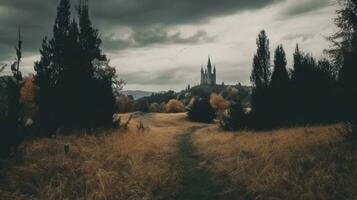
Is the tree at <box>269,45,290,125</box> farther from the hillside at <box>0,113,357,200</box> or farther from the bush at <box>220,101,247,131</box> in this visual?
the hillside at <box>0,113,357,200</box>

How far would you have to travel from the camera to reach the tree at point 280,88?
88.1 ft

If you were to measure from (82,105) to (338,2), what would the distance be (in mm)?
15843

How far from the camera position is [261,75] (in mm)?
33750

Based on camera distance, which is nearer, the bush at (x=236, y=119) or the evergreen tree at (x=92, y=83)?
the evergreen tree at (x=92, y=83)

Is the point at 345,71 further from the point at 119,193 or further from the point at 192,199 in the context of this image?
the point at 119,193

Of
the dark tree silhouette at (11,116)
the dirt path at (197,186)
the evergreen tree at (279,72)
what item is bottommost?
the dirt path at (197,186)

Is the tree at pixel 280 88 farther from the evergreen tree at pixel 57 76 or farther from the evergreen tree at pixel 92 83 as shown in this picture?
the evergreen tree at pixel 57 76

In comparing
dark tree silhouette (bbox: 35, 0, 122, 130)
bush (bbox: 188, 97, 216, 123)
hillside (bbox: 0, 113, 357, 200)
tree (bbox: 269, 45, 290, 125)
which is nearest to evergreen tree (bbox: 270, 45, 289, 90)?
tree (bbox: 269, 45, 290, 125)

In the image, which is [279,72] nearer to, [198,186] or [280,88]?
[280,88]

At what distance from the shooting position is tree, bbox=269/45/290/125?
2684cm

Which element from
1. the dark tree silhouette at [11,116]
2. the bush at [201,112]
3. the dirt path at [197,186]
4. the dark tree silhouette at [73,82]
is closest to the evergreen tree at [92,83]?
the dark tree silhouette at [73,82]

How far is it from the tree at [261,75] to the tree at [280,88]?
0.83 meters

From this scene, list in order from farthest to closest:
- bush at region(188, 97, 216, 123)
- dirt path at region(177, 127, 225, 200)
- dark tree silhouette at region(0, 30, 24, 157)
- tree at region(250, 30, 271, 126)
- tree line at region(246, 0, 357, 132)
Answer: bush at region(188, 97, 216, 123) < tree at region(250, 30, 271, 126) < tree line at region(246, 0, 357, 132) < dark tree silhouette at region(0, 30, 24, 157) < dirt path at region(177, 127, 225, 200)

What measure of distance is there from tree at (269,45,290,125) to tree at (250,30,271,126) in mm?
835
